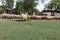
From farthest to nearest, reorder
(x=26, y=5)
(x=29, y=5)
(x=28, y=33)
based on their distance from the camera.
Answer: (x=26, y=5) → (x=29, y=5) → (x=28, y=33)

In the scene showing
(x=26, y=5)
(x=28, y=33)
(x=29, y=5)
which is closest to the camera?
(x=28, y=33)

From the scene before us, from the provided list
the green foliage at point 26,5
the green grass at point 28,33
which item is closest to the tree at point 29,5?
the green foliage at point 26,5

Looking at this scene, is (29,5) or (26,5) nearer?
(29,5)

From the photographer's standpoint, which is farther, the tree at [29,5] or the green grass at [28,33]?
the tree at [29,5]

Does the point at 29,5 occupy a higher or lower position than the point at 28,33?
higher

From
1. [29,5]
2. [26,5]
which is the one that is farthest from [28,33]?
[26,5]

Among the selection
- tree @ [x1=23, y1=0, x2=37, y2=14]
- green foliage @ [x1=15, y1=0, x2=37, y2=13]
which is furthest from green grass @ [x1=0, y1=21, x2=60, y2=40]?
green foliage @ [x1=15, y1=0, x2=37, y2=13]

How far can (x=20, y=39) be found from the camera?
10.1 meters

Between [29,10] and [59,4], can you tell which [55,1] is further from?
[29,10]

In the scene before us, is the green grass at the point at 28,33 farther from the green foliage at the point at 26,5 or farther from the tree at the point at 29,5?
the green foliage at the point at 26,5

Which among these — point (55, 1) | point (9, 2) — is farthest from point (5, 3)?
point (55, 1)

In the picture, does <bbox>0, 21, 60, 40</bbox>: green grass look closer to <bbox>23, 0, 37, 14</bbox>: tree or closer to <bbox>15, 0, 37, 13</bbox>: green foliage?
<bbox>23, 0, 37, 14</bbox>: tree

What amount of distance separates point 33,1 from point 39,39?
39830 millimetres

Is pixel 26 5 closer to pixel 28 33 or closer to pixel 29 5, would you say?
pixel 29 5
